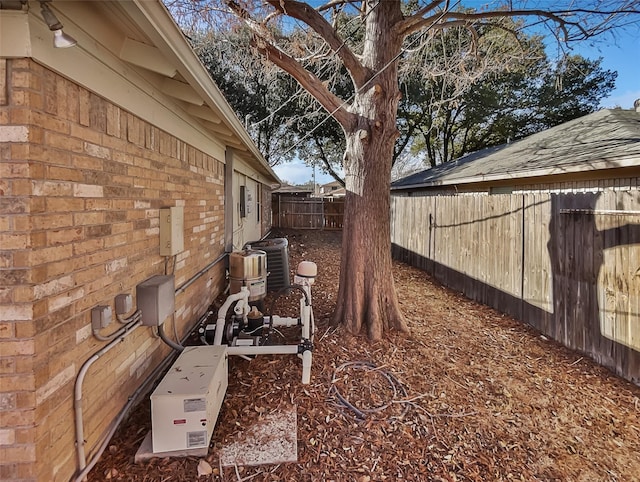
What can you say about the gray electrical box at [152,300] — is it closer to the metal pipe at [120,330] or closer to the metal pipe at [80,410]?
the metal pipe at [120,330]

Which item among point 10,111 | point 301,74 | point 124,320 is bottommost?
point 124,320

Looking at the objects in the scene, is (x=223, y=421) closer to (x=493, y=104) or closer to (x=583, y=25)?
(x=583, y=25)

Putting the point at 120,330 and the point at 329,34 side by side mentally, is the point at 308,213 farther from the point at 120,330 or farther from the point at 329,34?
the point at 120,330

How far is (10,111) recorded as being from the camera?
5.33ft

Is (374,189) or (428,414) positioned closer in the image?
(428,414)

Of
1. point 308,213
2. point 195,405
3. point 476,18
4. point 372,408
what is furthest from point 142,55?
point 308,213

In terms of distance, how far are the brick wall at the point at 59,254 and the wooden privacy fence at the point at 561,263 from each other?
4.40 m

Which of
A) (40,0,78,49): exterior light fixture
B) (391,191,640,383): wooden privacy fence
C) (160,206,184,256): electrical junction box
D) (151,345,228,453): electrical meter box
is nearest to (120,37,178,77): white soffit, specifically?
(40,0,78,49): exterior light fixture

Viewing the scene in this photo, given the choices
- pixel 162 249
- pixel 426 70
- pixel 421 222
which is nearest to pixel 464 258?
pixel 421 222

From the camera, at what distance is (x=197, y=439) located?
2.29 m

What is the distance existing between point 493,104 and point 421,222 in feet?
38.5

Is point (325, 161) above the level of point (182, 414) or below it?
above

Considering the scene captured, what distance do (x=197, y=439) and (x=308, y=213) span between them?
47.6 feet

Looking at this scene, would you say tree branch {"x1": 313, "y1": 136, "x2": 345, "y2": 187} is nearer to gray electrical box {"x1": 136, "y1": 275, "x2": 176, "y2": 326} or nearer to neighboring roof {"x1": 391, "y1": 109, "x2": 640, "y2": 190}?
neighboring roof {"x1": 391, "y1": 109, "x2": 640, "y2": 190}
